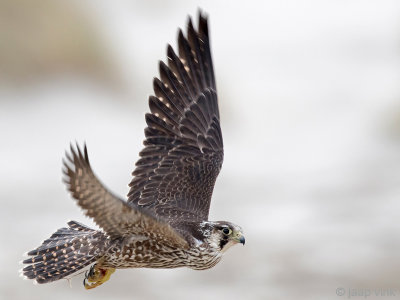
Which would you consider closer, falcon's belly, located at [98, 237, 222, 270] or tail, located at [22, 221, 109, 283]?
falcon's belly, located at [98, 237, 222, 270]

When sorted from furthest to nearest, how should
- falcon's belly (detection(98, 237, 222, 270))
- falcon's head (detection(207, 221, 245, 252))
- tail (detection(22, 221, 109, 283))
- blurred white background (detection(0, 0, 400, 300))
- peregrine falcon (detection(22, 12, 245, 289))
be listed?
blurred white background (detection(0, 0, 400, 300))
falcon's head (detection(207, 221, 245, 252))
tail (detection(22, 221, 109, 283))
falcon's belly (detection(98, 237, 222, 270))
peregrine falcon (detection(22, 12, 245, 289))

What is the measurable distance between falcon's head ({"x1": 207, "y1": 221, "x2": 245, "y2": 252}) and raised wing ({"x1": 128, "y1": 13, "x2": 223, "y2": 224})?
43cm

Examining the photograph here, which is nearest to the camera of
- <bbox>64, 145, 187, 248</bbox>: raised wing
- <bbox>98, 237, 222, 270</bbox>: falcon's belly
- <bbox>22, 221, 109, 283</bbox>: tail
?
Answer: <bbox>64, 145, 187, 248</bbox>: raised wing

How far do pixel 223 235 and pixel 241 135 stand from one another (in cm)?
1368

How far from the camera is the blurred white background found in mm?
19578

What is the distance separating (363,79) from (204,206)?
722 inches

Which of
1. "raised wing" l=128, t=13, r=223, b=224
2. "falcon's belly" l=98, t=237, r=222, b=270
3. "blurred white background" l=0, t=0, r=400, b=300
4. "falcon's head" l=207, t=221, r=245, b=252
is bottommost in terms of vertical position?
"falcon's belly" l=98, t=237, r=222, b=270

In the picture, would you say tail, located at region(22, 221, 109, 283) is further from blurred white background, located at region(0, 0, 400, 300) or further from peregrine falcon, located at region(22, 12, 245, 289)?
blurred white background, located at region(0, 0, 400, 300)

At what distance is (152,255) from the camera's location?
1178cm

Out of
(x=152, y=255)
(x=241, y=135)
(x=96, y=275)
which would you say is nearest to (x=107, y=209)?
(x=152, y=255)

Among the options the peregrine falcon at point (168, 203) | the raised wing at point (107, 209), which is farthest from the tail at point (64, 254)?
the raised wing at point (107, 209)

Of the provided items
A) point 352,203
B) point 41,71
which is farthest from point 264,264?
point 41,71

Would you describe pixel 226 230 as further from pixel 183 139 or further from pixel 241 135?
pixel 241 135

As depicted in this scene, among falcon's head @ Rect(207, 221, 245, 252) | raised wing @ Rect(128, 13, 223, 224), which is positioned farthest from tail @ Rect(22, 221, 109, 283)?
falcon's head @ Rect(207, 221, 245, 252)
